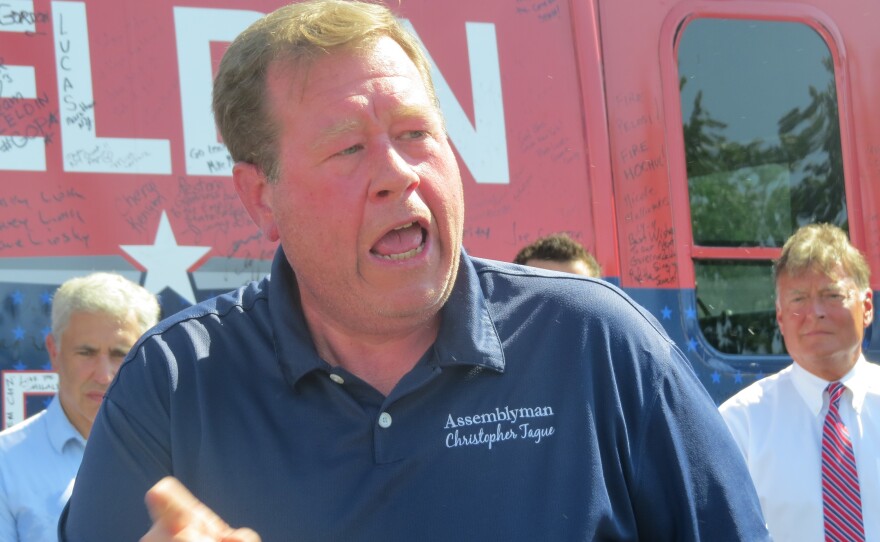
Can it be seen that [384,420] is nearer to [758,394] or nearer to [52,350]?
[52,350]

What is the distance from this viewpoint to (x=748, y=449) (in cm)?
417

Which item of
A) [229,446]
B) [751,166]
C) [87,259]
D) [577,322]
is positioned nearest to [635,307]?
[577,322]

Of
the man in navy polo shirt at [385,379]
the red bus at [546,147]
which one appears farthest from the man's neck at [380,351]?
the red bus at [546,147]

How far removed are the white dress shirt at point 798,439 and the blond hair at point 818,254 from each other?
351 millimetres

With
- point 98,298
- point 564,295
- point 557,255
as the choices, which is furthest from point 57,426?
point 564,295

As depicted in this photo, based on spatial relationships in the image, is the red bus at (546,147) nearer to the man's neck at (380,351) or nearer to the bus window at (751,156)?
the bus window at (751,156)

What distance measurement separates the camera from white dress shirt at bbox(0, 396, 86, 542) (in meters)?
3.49

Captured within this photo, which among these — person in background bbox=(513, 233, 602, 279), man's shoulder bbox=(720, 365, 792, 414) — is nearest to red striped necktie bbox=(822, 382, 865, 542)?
man's shoulder bbox=(720, 365, 792, 414)

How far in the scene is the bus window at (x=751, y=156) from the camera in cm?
446

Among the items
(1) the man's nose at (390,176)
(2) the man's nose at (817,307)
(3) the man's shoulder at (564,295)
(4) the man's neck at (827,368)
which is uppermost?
(1) the man's nose at (390,176)

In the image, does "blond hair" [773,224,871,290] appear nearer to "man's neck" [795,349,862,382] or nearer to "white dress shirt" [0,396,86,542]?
"man's neck" [795,349,862,382]

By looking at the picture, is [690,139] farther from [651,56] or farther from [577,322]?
[577,322]

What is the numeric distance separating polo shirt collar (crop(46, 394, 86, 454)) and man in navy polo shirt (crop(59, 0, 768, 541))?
161cm

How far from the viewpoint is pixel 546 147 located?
416 cm
